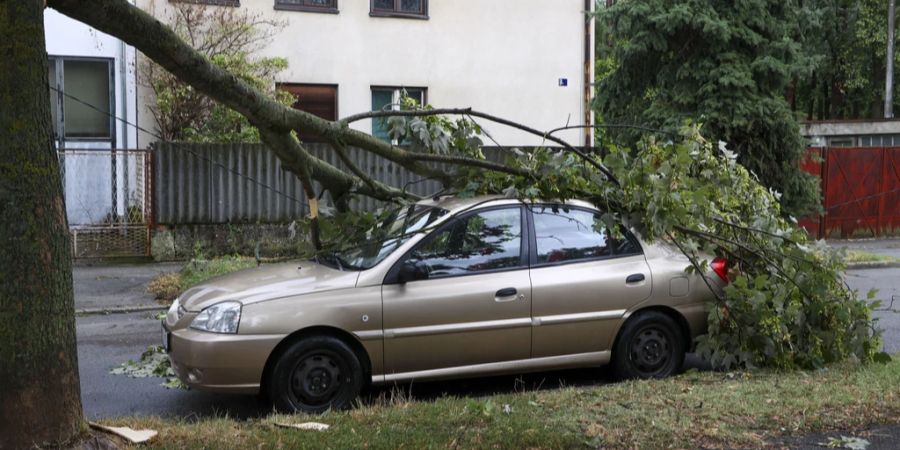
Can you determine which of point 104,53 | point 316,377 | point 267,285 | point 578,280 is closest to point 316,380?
point 316,377

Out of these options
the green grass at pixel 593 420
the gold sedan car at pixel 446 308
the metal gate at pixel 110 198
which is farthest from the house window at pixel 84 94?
the green grass at pixel 593 420

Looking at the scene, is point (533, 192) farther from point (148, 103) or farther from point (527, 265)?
point (148, 103)

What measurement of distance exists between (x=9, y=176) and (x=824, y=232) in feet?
67.2

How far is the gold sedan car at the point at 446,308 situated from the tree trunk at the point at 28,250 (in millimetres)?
1667

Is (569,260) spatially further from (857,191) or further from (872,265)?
(857,191)

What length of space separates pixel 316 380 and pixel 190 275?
722 cm

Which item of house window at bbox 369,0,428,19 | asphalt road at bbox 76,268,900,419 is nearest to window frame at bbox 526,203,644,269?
asphalt road at bbox 76,268,900,419

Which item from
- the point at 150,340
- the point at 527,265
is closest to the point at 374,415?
the point at 527,265

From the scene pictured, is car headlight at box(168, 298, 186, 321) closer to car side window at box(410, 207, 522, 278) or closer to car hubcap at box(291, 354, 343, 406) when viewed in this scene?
car hubcap at box(291, 354, 343, 406)

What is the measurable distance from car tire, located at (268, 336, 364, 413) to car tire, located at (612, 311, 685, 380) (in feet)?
7.07

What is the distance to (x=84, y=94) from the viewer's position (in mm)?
17141

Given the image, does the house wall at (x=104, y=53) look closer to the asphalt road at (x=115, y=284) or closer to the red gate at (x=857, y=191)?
the asphalt road at (x=115, y=284)

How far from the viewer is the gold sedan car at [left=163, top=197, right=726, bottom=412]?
6.45 metres

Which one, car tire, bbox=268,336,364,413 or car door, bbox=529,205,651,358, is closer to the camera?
car tire, bbox=268,336,364,413
